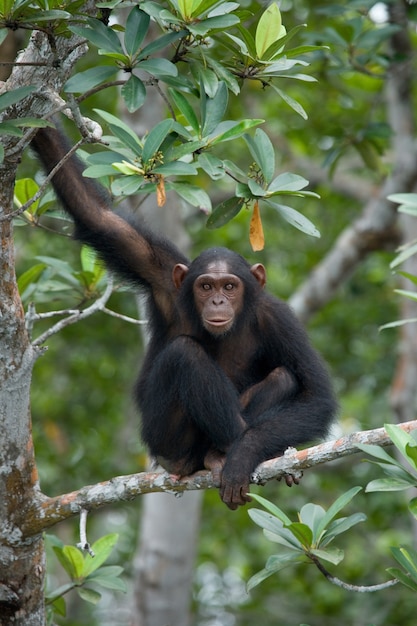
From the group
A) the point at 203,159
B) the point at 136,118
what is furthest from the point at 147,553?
the point at 203,159

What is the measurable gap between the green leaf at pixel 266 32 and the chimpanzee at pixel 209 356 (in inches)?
54.0

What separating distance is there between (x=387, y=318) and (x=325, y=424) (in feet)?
21.2

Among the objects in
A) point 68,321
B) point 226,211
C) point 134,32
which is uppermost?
point 134,32

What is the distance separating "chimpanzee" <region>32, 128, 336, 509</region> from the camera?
16.2 ft

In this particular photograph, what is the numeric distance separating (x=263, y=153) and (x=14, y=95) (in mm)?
1150

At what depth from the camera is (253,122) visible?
385 centimetres

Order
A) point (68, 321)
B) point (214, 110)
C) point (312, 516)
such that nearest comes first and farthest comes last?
point (214, 110)
point (312, 516)
point (68, 321)

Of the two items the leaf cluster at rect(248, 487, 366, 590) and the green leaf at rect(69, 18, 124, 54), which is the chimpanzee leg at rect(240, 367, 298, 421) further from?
the green leaf at rect(69, 18, 124, 54)

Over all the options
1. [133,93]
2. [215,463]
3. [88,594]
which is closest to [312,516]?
[215,463]

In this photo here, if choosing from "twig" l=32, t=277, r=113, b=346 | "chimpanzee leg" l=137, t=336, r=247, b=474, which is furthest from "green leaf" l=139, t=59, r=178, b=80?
"chimpanzee leg" l=137, t=336, r=247, b=474

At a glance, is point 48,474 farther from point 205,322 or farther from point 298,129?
point 205,322

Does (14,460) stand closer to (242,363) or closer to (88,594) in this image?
(88,594)

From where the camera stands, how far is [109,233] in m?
5.23

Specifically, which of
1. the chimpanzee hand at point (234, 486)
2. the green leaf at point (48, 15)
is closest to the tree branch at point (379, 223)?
the chimpanzee hand at point (234, 486)
